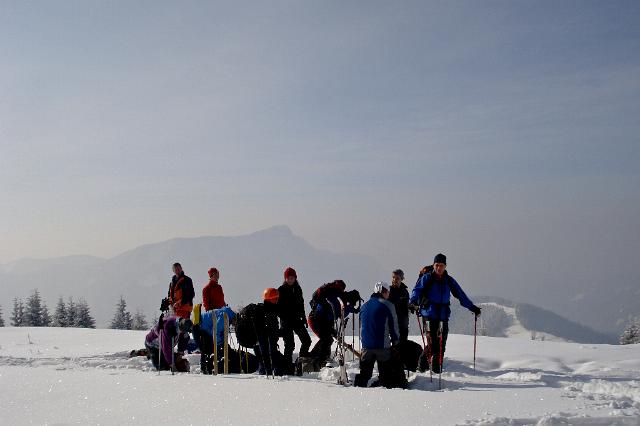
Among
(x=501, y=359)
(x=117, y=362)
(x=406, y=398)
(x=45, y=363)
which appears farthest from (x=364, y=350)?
(x=45, y=363)

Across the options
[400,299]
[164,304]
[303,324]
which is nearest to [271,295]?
[303,324]

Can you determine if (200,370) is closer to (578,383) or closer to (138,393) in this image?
(138,393)

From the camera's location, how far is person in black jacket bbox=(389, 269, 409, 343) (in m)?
10.5

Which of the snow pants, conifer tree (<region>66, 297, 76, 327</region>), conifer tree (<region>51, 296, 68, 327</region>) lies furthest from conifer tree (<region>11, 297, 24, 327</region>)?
the snow pants

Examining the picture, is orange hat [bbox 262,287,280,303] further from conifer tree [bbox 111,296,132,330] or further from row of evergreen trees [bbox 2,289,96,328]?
conifer tree [bbox 111,296,132,330]

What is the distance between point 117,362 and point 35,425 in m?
6.57

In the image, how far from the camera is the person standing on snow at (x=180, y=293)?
13.1m

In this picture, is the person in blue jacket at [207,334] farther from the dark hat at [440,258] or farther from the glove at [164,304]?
the dark hat at [440,258]

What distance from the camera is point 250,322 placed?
9383mm

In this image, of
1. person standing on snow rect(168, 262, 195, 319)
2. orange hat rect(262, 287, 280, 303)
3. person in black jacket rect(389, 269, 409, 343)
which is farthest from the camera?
person standing on snow rect(168, 262, 195, 319)

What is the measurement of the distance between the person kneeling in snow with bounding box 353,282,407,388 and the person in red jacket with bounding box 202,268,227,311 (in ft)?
15.4

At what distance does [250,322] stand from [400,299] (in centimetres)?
304

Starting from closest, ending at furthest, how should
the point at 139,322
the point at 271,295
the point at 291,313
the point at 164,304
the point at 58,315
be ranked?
the point at 271,295 < the point at 291,313 < the point at 164,304 < the point at 58,315 < the point at 139,322

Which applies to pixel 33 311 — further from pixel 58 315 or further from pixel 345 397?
pixel 345 397
